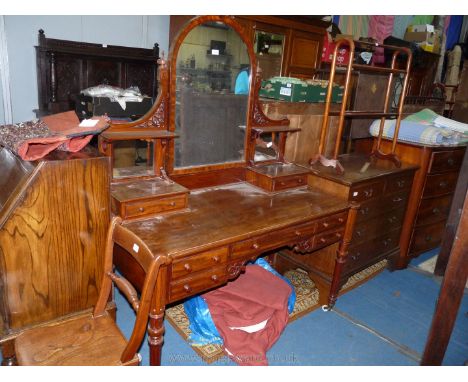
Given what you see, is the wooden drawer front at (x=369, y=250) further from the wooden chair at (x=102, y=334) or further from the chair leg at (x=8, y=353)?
the chair leg at (x=8, y=353)

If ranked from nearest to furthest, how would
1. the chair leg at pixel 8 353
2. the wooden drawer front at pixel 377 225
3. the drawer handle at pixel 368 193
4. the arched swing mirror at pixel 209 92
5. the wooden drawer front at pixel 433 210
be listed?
the chair leg at pixel 8 353 < the arched swing mirror at pixel 209 92 < the drawer handle at pixel 368 193 < the wooden drawer front at pixel 377 225 < the wooden drawer front at pixel 433 210

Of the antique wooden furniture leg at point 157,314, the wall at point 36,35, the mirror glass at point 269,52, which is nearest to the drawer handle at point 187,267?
the antique wooden furniture leg at point 157,314

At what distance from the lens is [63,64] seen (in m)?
4.10

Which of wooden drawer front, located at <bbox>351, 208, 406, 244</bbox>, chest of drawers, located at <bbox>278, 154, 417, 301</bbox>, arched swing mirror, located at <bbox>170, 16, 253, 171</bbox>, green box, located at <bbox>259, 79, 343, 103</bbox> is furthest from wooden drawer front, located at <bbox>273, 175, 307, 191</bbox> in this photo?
green box, located at <bbox>259, 79, 343, 103</bbox>

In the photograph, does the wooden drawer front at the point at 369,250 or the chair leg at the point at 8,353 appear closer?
the chair leg at the point at 8,353

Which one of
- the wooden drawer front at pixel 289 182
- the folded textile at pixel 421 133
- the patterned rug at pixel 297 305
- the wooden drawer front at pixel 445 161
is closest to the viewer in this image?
the patterned rug at pixel 297 305

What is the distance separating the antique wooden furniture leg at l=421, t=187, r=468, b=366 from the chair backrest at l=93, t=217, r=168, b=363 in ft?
3.90

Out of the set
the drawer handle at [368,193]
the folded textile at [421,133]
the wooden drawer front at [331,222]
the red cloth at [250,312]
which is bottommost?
the red cloth at [250,312]

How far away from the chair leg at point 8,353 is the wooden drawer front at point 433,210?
339 centimetres

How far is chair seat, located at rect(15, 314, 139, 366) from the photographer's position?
5.24 feet

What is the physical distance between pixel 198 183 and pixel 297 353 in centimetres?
130

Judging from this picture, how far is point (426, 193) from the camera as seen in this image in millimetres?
3516

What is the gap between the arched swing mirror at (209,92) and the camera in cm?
226

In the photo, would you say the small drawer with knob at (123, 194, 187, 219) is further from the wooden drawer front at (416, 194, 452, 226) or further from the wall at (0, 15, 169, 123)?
the wall at (0, 15, 169, 123)
